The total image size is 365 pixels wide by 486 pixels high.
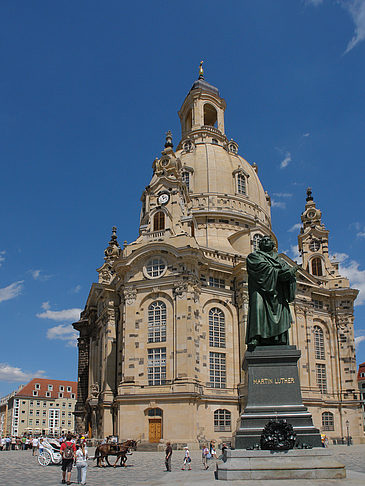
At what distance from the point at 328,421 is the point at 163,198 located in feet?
103

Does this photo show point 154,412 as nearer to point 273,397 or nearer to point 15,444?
point 15,444

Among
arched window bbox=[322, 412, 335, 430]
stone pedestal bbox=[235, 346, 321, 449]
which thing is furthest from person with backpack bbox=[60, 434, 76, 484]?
arched window bbox=[322, 412, 335, 430]

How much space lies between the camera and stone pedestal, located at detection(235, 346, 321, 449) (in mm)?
15445

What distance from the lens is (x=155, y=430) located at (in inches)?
1794

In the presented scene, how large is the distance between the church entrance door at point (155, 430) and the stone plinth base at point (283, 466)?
32636mm

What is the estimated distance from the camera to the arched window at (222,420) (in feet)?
157

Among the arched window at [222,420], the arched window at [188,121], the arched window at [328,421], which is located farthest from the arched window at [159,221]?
the arched window at [188,121]

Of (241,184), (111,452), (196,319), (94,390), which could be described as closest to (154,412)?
(196,319)

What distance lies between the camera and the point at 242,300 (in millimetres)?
52406

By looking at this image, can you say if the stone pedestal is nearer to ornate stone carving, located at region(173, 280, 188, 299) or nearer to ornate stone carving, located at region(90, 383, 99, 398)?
ornate stone carving, located at region(173, 280, 188, 299)

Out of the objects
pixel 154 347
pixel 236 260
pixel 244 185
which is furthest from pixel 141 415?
pixel 244 185

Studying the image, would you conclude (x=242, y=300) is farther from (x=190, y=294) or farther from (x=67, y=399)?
(x=67, y=399)

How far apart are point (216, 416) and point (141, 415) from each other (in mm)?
7387

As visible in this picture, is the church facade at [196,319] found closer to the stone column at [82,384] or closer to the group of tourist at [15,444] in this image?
the stone column at [82,384]
